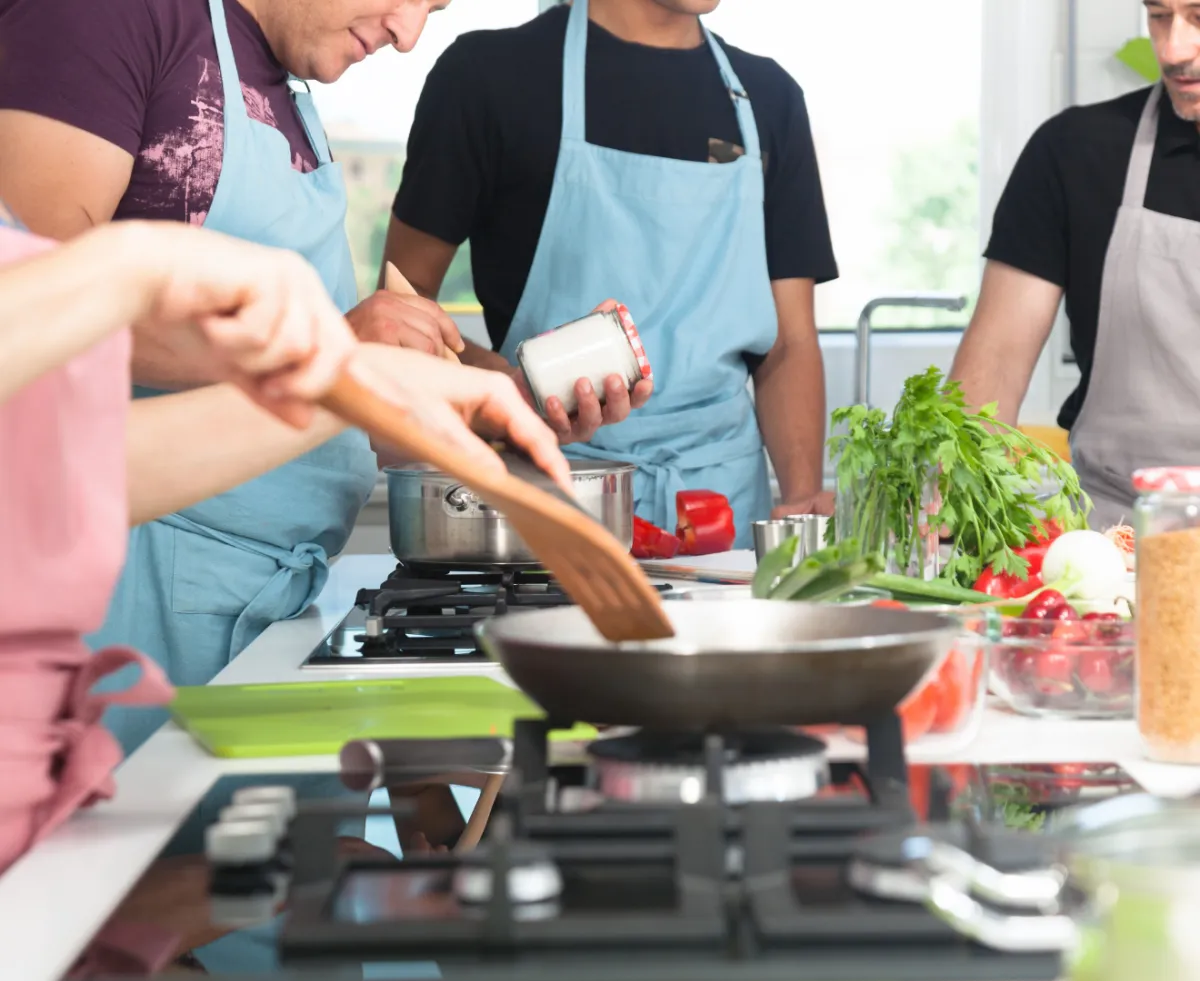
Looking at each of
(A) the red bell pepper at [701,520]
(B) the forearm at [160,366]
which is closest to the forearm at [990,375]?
(A) the red bell pepper at [701,520]

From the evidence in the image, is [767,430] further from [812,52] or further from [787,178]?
[812,52]

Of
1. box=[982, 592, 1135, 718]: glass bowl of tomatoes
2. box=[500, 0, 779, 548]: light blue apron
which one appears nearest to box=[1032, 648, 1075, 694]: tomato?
box=[982, 592, 1135, 718]: glass bowl of tomatoes

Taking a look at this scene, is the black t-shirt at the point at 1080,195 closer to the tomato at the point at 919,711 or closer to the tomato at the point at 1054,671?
the tomato at the point at 1054,671

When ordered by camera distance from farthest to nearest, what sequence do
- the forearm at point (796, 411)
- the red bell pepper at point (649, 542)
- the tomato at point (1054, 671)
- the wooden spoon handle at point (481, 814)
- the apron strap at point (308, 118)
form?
the forearm at point (796, 411) < the red bell pepper at point (649, 542) < the apron strap at point (308, 118) < the tomato at point (1054, 671) < the wooden spoon handle at point (481, 814)

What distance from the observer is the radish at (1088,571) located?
141cm

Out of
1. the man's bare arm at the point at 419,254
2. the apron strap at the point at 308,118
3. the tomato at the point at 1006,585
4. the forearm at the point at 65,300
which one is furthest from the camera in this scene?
the man's bare arm at the point at 419,254

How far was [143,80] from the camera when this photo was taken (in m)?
1.74

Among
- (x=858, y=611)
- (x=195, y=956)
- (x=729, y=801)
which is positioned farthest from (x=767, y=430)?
(x=195, y=956)

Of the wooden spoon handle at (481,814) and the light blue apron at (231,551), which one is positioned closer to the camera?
the wooden spoon handle at (481,814)

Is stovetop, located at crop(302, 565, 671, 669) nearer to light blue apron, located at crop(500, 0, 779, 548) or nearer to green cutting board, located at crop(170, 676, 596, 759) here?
green cutting board, located at crop(170, 676, 596, 759)

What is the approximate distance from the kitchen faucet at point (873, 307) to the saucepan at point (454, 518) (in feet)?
4.25

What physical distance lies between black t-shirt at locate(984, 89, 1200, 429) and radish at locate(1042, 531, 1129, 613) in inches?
52.1

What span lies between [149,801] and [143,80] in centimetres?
102

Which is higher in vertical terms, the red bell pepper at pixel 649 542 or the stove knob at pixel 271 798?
the stove knob at pixel 271 798
